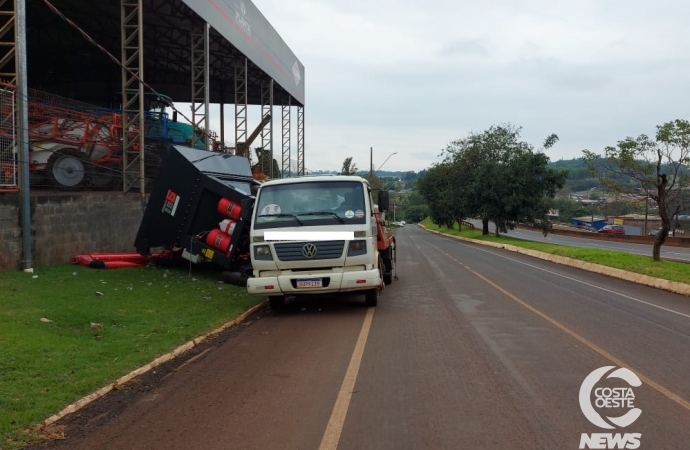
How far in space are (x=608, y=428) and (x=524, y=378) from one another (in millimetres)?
1512

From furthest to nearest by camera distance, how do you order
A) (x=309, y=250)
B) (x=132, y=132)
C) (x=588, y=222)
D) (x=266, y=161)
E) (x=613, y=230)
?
(x=588, y=222) → (x=613, y=230) → (x=266, y=161) → (x=132, y=132) → (x=309, y=250)

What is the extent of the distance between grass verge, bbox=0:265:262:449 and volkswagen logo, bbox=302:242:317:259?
1829 mm

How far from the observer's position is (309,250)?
10.2m

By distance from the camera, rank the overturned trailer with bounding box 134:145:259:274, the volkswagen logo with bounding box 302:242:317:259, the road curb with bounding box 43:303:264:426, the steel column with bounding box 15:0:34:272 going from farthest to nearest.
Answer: the overturned trailer with bounding box 134:145:259:274 < the steel column with bounding box 15:0:34:272 < the volkswagen logo with bounding box 302:242:317:259 < the road curb with bounding box 43:303:264:426

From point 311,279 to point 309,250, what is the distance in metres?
0.52

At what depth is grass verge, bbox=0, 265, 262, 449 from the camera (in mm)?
5754

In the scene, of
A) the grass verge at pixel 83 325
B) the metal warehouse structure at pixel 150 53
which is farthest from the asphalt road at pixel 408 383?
the metal warehouse structure at pixel 150 53

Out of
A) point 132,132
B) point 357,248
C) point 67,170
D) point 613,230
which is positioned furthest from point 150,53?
point 613,230

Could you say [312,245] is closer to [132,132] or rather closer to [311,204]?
[311,204]

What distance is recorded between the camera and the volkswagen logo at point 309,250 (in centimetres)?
1021

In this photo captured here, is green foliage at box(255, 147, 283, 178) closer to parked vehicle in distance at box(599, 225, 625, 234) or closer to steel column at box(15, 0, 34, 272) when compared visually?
steel column at box(15, 0, 34, 272)

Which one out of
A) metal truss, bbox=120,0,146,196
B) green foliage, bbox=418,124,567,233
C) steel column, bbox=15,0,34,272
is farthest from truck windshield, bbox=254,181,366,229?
green foliage, bbox=418,124,567,233

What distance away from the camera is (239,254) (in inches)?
546

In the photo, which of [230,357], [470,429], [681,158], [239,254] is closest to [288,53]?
[681,158]
